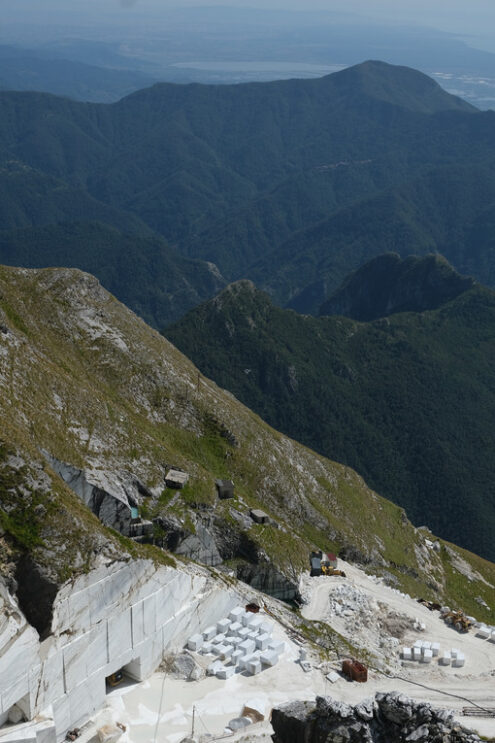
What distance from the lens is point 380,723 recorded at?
36625 millimetres

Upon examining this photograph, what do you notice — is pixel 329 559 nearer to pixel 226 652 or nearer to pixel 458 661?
pixel 458 661

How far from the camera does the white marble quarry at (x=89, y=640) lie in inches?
1437

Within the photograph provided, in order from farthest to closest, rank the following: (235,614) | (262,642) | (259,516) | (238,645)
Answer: (259,516) < (235,614) < (262,642) < (238,645)

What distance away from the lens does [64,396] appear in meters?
63.6

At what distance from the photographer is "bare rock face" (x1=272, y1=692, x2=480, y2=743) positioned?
118ft

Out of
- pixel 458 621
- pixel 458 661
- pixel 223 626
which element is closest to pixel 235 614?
pixel 223 626

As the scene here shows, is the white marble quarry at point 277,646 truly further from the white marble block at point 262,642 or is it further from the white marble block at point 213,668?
the white marble block at point 213,668

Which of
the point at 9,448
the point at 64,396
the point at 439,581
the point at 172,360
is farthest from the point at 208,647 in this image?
the point at 439,581

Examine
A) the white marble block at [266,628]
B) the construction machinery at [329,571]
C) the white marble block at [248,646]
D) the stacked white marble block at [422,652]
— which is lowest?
the construction machinery at [329,571]

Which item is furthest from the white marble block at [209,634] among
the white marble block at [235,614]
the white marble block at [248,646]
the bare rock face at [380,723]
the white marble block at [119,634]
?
the bare rock face at [380,723]

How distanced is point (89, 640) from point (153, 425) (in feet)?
136

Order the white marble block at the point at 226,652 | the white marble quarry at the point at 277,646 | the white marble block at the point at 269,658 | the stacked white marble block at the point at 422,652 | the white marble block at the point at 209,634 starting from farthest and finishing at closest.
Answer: the stacked white marble block at the point at 422,652 → the white marble block at the point at 209,634 → the white marble quarry at the point at 277,646 → the white marble block at the point at 226,652 → the white marble block at the point at 269,658

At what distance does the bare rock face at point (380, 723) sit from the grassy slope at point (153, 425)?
2527 cm

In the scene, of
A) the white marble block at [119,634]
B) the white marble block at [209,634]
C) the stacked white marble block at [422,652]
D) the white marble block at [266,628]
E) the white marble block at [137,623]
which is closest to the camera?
the white marble block at [119,634]
